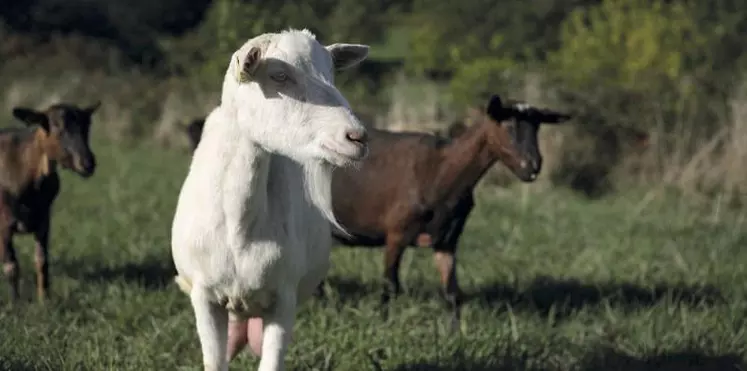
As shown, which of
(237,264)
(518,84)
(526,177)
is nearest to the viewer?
(237,264)

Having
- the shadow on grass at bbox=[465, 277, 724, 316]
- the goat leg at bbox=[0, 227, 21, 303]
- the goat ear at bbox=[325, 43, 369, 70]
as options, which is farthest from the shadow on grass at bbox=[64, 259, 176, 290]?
the goat ear at bbox=[325, 43, 369, 70]

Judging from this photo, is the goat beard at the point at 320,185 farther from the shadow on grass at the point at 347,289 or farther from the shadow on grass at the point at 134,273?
the shadow on grass at the point at 134,273

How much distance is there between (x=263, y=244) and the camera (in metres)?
5.50

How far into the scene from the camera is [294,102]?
16.2ft

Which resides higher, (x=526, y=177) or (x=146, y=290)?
(x=526, y=177)

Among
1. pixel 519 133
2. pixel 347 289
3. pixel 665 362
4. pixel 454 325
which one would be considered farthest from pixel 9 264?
pixel 665 362

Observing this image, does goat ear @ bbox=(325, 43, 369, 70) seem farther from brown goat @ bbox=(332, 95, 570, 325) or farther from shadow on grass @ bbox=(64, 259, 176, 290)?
shadow on grass @ bbox=(64, 259, 176, 290)

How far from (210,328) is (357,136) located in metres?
1.50

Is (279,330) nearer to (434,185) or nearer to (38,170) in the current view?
(434,185)

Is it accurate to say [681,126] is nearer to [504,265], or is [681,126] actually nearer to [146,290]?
[504,265]

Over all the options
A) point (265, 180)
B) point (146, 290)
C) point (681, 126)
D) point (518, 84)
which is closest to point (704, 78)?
point (681, 126)

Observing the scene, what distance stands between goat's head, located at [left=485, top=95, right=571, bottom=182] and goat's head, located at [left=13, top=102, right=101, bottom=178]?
9.67ft

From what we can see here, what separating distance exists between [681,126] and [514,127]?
8380 mm

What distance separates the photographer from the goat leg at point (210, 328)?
5.66 m
